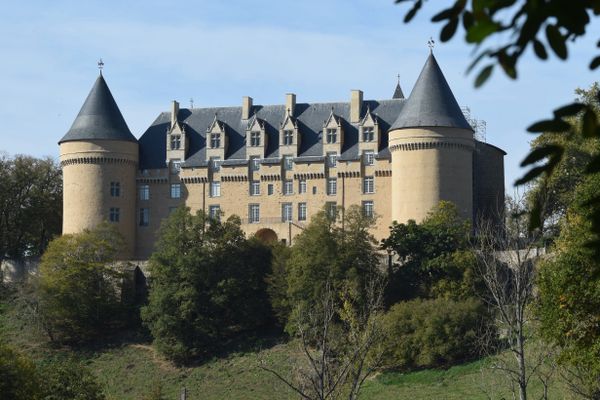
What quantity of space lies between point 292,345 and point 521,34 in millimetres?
55741

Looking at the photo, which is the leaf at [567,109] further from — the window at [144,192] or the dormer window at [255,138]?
the window at [144,192]

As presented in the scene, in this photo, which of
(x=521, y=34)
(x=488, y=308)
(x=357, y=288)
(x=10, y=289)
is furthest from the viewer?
(x=10, y=289)

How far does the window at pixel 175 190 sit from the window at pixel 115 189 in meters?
2.95

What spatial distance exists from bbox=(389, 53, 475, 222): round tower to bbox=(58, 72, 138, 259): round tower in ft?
47.9

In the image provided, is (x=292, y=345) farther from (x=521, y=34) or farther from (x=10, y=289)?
(x=521, y=34)

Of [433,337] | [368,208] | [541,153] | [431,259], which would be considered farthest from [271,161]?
[541,153]

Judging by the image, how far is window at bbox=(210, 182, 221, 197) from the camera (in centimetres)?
7431

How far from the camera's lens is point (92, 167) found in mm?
73312

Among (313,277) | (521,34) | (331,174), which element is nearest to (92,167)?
(331,174)

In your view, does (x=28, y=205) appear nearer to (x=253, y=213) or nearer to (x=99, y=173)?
(x=99, y=173)

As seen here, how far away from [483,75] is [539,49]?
27cm

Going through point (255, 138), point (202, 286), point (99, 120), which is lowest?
point (202, 286)

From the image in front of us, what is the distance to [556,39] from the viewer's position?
15.6 ft

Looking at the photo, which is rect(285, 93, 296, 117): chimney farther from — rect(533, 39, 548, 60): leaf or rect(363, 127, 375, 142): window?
rect(533, 39, 548, 60): leaf
